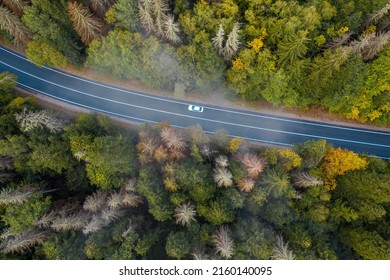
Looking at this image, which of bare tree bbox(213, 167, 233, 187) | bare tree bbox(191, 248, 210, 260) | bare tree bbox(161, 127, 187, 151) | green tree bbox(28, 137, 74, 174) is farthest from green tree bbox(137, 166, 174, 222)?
green tree bbox(28, 137, 74, 174)

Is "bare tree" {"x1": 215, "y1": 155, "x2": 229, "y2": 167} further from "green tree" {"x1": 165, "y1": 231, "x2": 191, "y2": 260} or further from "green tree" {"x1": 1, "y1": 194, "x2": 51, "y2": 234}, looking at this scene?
"green tree" {"x1": 1, "y1": 194, "x2": 51, "y2": 234}

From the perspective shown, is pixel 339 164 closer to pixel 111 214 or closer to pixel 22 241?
pixel 111 214

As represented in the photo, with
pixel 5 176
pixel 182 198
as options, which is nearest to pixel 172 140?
pixel 182 198

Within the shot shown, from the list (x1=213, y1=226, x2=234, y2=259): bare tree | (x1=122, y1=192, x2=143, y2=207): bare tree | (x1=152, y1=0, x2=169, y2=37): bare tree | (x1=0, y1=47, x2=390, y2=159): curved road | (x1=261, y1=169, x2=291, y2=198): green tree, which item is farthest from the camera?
(x1=0, y1=47, x2=390, y2=159): curved road

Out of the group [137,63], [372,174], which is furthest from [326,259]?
[137,63]

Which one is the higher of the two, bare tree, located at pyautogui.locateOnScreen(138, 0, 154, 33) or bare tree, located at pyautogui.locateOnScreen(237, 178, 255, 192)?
bare tree, located at pyautogui.locateOnScreen(138, 0, 154, 33)

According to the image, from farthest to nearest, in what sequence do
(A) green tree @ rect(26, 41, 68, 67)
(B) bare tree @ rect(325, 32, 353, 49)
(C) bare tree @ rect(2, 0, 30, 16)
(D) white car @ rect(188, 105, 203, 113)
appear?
1. (D) white car @ rect(188, 105, 203, 113)
2. (A) green tree @ rect(26, 41, 68, 67)
3. (C) bare tree @ rect(2, 0, 30, 16)
4. (B) bare tree @ rect(325, 32, 353, 49)

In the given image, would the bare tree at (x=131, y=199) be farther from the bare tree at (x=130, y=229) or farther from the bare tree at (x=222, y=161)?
the bare tree at (x=222, y=161)

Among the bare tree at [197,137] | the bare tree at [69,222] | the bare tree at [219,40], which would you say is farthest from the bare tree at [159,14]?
the bare tree at [69,222]
